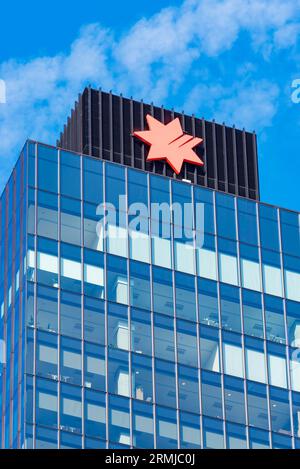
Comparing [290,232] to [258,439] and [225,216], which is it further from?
[258,439]

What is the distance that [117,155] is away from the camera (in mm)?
94375

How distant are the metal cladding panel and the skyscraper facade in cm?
Answer: 156

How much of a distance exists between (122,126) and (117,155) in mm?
2324

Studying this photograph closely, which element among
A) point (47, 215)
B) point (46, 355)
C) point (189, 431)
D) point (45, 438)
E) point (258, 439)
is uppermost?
point (47, 215)

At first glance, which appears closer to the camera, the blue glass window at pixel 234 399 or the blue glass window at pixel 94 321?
the blue glass window at pixel 94 321

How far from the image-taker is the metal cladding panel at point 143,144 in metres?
94.1

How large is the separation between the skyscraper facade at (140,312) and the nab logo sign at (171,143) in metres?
2.11

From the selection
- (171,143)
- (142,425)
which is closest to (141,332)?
(142,425)

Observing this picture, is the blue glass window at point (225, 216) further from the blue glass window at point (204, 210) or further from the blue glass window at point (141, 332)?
the blue glass window at point (141, 332)

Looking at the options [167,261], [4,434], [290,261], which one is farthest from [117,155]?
[4,434]

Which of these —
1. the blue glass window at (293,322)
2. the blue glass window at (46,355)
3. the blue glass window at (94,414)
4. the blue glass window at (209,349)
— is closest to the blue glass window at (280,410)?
the blue glass window at (293,322)

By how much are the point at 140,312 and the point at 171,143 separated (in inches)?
616

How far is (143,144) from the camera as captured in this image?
3780 inches

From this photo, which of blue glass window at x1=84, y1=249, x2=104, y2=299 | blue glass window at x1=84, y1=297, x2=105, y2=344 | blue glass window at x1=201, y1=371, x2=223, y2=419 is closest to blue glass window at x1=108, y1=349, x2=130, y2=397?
blue glass window at x1=84, y1=297, x2=105, y2=344
